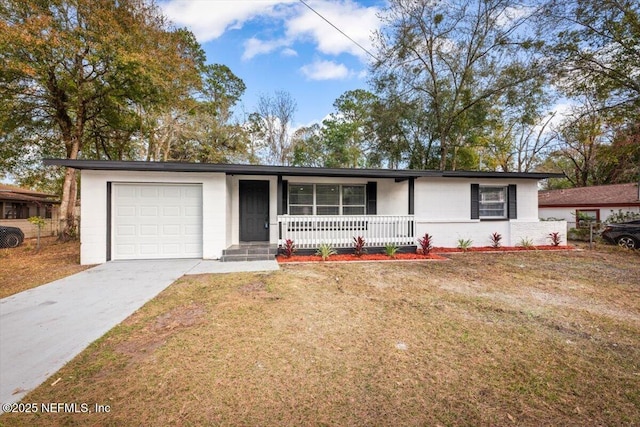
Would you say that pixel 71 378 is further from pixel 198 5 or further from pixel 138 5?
pixel 138 5

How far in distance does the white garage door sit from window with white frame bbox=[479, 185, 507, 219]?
925cm

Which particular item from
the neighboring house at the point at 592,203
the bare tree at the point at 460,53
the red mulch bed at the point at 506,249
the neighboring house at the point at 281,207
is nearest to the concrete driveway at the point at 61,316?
the neighboring house at the point at 281,207

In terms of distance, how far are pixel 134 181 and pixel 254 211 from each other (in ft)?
10.5

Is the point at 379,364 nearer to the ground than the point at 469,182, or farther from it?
nearer to the ground

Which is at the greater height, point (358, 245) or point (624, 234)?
point (624, 234)

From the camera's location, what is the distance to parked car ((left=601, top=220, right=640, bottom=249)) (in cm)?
922

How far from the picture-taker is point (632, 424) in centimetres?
177

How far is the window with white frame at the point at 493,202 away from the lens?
9.47 metres

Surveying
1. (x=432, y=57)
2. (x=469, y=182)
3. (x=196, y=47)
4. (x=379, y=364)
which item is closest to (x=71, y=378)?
(x=379, y=364)

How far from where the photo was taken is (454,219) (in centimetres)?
922

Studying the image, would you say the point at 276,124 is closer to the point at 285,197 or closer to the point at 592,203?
the point at 285,197

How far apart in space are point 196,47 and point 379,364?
19.1m

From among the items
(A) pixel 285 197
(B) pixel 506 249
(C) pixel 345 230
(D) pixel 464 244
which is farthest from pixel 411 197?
(A) pixel 285 197

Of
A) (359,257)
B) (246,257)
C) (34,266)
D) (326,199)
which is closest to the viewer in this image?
(34,266)
